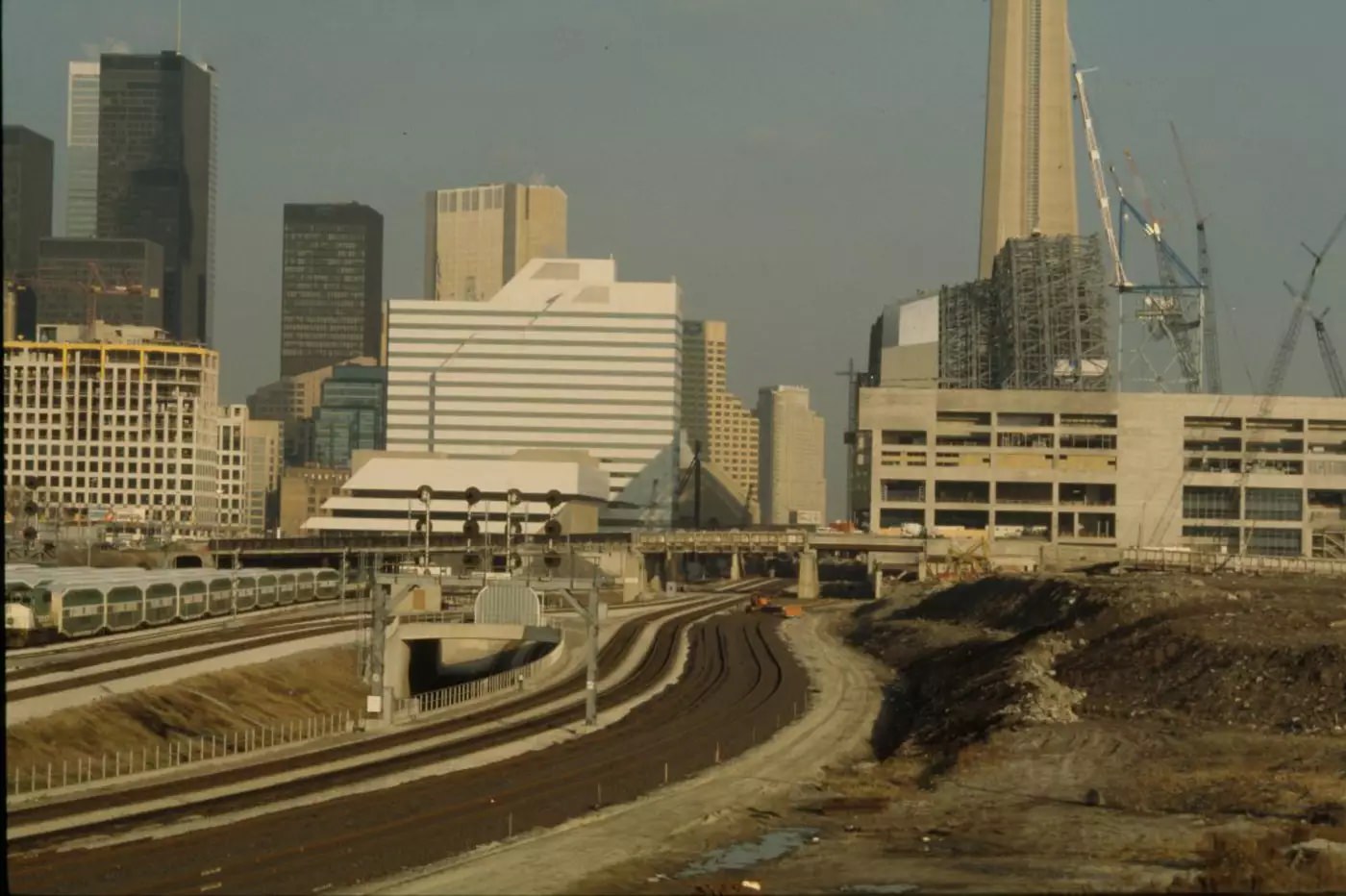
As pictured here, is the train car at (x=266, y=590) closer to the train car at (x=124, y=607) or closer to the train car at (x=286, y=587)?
the train car at (x=286, y=587)

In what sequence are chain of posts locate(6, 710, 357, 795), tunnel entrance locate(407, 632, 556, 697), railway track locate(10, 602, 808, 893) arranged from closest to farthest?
railway track locate(10, 602, 808, 893)
chain of posts locate(6, 710, 357, 795)
tunnel entrance locate(407, 632, 556, 697)

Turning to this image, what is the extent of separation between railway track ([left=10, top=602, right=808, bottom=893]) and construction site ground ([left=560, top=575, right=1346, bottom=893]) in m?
4.22

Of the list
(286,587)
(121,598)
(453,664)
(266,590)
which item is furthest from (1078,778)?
(286,587)

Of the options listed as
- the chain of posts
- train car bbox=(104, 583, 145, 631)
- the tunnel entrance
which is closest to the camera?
the chain of posts

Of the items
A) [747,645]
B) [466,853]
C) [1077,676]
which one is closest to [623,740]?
[1077,676]

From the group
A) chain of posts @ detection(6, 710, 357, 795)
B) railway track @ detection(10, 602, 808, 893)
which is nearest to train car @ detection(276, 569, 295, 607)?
chain of posts @ detection(6, 710, 357, 795)

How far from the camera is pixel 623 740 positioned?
81875 millimetres

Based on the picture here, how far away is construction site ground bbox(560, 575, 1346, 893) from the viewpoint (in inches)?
1933

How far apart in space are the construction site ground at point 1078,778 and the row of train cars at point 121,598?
4158 cm

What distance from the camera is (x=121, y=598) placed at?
115375mm

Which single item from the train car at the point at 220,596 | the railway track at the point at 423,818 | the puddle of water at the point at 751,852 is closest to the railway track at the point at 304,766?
the railway track at the point at 423,818

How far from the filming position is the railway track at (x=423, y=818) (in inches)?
1844

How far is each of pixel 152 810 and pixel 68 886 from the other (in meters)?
13.7

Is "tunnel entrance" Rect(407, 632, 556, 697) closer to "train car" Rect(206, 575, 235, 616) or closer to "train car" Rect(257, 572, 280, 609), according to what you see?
"train car" Rect(206, 575, 235, 616)
